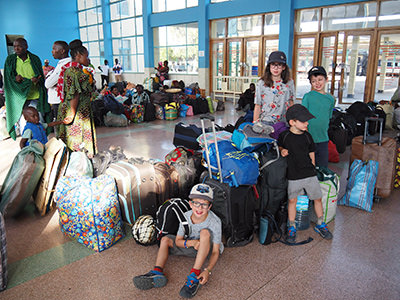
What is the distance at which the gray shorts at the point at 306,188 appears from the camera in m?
2.88

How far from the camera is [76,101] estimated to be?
3449mm

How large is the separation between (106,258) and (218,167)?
3.80 feet

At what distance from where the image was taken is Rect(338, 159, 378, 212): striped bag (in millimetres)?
3477

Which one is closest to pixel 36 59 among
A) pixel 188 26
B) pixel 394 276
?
pixel 394 276

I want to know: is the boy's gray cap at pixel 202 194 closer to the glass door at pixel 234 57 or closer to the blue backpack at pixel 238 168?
the blue backpack at pixel 238 168

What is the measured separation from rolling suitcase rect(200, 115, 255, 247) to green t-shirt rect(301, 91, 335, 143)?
1.07 metres

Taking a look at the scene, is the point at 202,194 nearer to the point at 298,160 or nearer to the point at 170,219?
the point at 170,219

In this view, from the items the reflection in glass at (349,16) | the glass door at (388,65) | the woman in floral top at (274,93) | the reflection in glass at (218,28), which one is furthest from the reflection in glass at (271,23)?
the woman in floral top at (274,93)

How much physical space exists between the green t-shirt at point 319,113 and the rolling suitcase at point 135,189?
1.67 meters

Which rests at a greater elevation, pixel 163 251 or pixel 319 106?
pixel 319 106

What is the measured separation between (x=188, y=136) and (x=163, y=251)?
159cm

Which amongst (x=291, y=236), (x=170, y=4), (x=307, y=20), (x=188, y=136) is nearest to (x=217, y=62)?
(x=170, y=4)

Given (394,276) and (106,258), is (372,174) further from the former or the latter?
(106,258)

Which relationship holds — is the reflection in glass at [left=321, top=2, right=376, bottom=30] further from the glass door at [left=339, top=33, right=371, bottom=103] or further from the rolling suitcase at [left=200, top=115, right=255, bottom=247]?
the rolling suitcase at [left=200, top=115, right=255, bottom=247]
